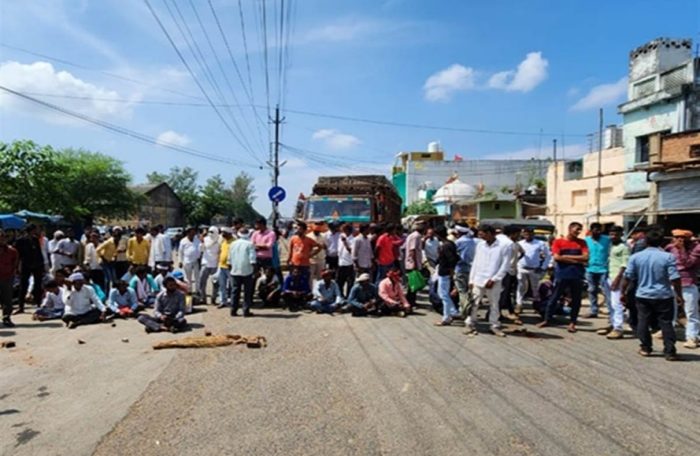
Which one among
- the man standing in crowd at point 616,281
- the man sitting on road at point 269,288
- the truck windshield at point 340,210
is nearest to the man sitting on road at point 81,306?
the man sitting on road at point 269,288

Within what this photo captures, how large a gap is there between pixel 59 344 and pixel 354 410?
5.42m

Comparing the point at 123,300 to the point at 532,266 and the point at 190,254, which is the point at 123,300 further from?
the point at 532,266

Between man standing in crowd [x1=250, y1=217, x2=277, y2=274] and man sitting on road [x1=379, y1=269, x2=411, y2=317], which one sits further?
man standing in crowd [x1=250, y1=217, x2=277, y2=274]

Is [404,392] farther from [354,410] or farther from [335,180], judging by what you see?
[335,180]

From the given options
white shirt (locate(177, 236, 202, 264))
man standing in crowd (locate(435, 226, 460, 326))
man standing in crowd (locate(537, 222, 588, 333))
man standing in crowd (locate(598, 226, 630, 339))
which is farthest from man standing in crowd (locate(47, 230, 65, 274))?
man standing in crowd (locate(598, 226, 630, 339))

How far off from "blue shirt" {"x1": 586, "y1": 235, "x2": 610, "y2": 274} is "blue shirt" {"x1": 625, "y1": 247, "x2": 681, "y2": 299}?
2062 mm

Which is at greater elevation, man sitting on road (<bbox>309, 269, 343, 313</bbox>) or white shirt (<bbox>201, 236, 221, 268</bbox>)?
white shirt (<bbox>201, 236, 221, 268</bbox>)

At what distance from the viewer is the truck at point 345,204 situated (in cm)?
1474

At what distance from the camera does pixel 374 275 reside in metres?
11.3

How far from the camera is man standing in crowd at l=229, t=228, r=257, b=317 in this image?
32.2 feet

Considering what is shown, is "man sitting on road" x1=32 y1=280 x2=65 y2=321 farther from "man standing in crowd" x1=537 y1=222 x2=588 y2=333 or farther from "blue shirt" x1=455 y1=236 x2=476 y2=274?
"man standing in crowd" x1=537 y1=222 x2=588 y2=333

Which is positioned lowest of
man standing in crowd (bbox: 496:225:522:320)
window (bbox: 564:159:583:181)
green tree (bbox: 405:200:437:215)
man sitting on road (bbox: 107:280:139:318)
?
man sitting on road (bbox: 107:280:139:318)

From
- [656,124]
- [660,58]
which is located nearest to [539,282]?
[656,124]

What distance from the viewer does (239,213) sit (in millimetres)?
97438
